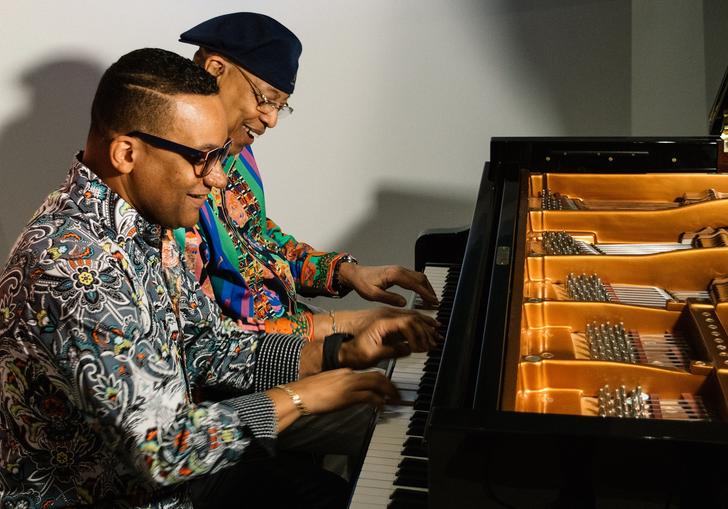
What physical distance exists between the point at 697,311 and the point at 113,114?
1.27 m

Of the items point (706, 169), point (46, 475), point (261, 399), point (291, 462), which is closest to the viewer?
point (46, 475)

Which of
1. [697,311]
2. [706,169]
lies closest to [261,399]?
[697,311]

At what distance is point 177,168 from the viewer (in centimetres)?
166

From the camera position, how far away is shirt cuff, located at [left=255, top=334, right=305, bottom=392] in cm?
218

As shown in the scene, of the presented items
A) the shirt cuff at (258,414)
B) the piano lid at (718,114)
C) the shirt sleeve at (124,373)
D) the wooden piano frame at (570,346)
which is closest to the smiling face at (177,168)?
the shirt sleeve at (124,373)

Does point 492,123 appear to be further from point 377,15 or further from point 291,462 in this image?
point 291,462

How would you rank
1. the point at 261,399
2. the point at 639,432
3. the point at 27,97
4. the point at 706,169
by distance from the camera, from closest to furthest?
the point at 639,432, the point at 261,399, the point at 706,169, the point at 27,97

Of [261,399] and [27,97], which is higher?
[27,97]

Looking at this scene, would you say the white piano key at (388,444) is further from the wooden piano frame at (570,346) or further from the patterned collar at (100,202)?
the patterned collar at (100,202)

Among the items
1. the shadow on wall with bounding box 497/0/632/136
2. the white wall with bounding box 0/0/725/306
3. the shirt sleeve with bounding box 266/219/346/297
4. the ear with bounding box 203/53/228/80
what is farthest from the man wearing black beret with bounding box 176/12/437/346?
the shadow on wall with bounding box 497/0/632/136

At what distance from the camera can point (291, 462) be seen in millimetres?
2270

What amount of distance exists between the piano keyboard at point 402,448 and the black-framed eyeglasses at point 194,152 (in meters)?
0.63

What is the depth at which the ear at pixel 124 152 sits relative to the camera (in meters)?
1.63

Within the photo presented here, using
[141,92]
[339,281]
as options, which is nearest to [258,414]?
[141,92]
